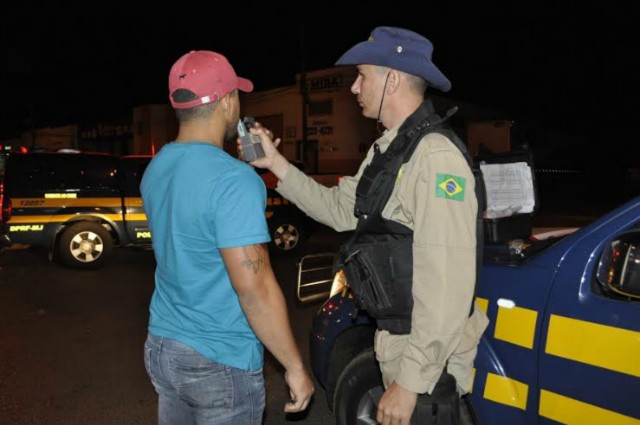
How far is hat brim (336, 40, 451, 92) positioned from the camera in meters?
2.04

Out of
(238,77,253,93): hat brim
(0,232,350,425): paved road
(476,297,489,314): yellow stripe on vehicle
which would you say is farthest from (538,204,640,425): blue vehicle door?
(0,232,350,425): paved road

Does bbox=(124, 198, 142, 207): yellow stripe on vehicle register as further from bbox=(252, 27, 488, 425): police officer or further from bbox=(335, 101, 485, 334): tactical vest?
bbox=(335, 101, 485, 334): tactical vest

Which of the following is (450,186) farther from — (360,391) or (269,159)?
(360,391)

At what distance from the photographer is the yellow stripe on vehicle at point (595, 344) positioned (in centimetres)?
201

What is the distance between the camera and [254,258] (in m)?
1.75

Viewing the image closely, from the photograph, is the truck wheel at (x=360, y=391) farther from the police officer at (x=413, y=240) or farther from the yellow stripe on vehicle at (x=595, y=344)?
the yellow stripe on vehicle at (x=595, y=344)

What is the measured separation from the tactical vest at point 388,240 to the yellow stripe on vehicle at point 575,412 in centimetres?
68

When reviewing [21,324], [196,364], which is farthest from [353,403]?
[21,324]

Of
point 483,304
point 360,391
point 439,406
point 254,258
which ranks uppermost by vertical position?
point 254,258

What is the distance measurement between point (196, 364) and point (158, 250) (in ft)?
1.37

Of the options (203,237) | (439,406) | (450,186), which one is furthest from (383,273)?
(203,237)

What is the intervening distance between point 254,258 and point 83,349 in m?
4.17

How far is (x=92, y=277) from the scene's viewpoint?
839cm

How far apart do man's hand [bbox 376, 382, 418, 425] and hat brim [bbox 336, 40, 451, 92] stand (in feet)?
3.58
